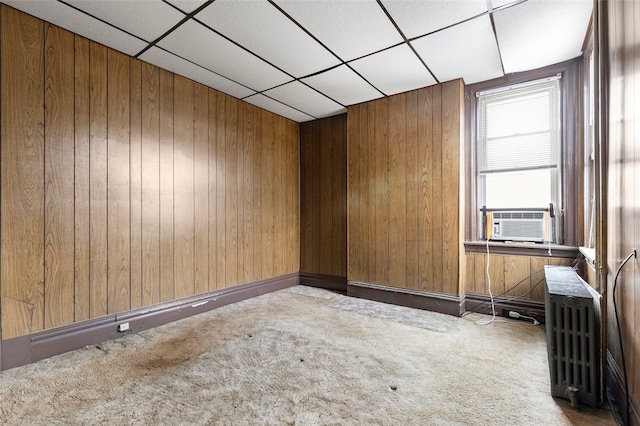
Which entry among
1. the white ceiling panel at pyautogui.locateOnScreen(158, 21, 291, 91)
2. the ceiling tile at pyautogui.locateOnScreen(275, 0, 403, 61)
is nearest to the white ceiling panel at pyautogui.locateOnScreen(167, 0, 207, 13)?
the white ceiling panel at pyautogui.locateOnScreen(158, 21, 291, 91)

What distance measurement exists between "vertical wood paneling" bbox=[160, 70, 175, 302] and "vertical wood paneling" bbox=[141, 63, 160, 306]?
0.04 metres

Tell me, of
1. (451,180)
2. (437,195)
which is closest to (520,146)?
(451,180)

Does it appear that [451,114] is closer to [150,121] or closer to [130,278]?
[150,121]

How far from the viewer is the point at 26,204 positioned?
2271 mm

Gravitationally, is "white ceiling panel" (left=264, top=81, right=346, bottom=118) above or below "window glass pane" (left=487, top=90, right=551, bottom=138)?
above

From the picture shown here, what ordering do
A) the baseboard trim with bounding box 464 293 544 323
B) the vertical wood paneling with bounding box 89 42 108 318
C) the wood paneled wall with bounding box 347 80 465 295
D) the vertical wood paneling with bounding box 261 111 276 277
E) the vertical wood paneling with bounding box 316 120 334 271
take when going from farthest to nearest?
the vertical wood paneling with bounding box 316 120 334 271 < the vertical wood paneling with bounding box 261 111 276 277 < the wood paneled wall with bounding box 347 80 465 295 < the baseboard trim with bounding box 464 293 544 323 < the vertical wood paneling with bounding box 89 42 108 318

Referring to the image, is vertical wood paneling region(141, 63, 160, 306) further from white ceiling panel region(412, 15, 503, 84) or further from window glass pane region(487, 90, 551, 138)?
window glass pane region(487, 90, 551, 138)

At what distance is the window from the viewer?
315 cm

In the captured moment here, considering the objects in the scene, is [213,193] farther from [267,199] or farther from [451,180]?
[451,180]

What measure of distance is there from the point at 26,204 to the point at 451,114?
411 cm

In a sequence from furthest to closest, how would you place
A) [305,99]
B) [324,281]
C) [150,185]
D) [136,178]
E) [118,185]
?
[324,281] < [305,99] < [150,185] < [136,178] < [118,185]

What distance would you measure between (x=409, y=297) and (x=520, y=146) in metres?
2.17

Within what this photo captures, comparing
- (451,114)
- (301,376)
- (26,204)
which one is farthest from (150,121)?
(451,114)

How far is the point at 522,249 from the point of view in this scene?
3203 millimetres
